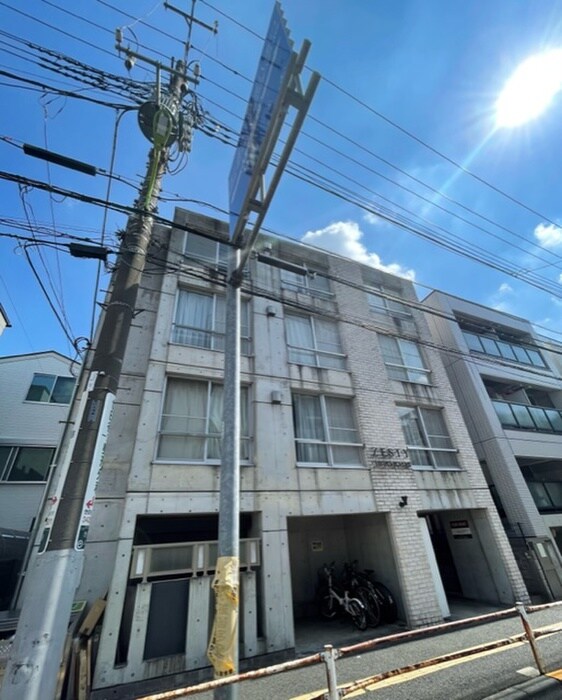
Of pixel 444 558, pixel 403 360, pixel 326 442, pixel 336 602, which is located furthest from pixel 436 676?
pixel 403 360

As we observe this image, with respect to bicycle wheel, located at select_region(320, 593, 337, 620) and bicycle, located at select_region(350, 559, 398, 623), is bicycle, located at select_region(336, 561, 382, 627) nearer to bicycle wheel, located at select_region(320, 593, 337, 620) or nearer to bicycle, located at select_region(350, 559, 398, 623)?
bicycle, located at select_region(350, 559, 398, 623)

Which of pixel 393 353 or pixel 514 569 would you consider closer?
pixel 514 569

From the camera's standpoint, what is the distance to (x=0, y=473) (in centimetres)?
1166

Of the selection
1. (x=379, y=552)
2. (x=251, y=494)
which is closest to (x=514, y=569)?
(x=379, y=552)

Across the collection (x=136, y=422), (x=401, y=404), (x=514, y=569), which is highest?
(x=401, y=404)

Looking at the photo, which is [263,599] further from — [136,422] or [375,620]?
[136,422]

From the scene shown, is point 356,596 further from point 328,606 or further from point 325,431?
point 325,431

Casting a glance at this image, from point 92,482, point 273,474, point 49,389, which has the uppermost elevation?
point 49,389

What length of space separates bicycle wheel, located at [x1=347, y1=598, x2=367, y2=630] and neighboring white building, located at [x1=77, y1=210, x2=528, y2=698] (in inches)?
35.8

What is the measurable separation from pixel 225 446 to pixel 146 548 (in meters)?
3.30

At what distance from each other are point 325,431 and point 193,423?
3342 millimetres

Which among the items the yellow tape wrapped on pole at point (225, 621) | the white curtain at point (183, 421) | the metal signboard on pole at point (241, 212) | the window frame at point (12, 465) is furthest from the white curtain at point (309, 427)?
the window frame at point (12, 465)

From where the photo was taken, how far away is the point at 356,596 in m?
7.15

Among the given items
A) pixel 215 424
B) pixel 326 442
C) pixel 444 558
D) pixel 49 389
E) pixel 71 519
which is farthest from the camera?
pixel 49 389
